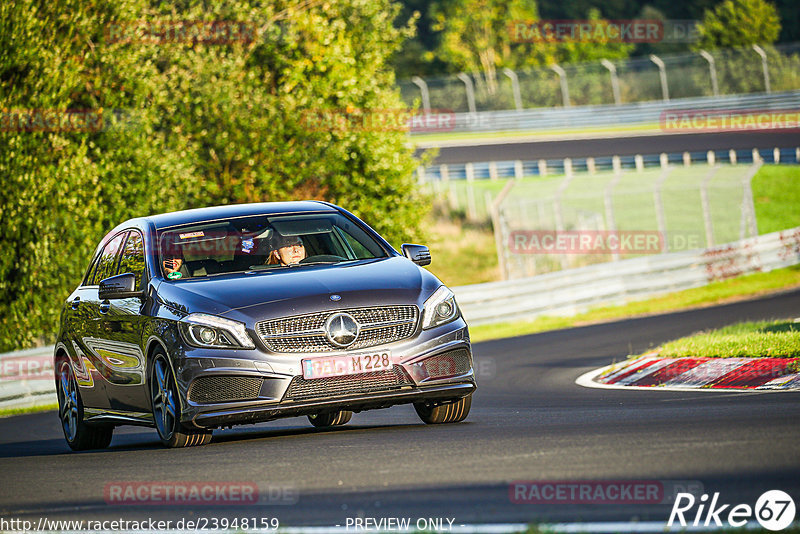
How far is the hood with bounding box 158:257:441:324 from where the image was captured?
8.30 meters

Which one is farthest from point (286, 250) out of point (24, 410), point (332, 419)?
point (24, 410)

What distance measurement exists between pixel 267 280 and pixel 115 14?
15.9 metres

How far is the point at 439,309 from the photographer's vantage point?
8703mm

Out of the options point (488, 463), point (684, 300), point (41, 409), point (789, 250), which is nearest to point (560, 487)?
point (488, 463)

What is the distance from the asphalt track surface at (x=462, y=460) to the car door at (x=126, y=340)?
43cm

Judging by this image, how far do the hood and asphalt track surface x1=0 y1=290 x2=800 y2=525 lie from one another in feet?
2.94

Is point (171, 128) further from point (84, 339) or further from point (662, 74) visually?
point (662, 74)

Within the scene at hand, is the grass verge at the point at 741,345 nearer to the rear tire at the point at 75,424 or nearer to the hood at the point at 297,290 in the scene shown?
the hood at the point at 297,290

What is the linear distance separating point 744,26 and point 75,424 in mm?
65499

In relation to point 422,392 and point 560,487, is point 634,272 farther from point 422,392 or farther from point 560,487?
point 560,487

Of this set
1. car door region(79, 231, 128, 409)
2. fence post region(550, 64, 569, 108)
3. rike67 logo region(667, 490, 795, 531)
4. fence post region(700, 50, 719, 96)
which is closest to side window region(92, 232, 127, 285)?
car door region(79, 231, 128, 409)

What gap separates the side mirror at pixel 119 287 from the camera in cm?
912

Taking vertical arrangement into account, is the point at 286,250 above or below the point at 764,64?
above

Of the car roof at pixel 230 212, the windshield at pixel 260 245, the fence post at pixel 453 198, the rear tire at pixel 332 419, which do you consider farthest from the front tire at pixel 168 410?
the fence post at pixel 453 198
